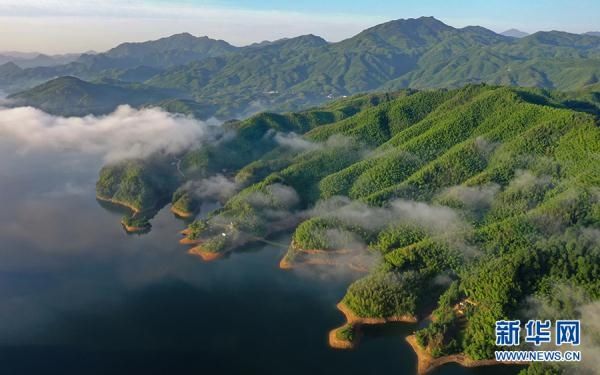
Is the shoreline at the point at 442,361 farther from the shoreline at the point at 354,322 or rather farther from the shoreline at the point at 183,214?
the shoreline at the point at 183,214

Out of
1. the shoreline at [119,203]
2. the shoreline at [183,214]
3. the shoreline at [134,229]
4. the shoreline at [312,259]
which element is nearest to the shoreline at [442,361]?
the shoreline at [312,259]

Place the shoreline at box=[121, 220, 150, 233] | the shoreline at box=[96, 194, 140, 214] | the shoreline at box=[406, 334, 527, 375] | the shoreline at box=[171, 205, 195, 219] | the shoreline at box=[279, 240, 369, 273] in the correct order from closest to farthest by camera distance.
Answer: the shoreline at box=[406, 334, 527, 375], the shoreline at box=[279, 240, 369, 273], the shoreline at box=[121, 220, 150, 233], the shoreline at box=[171, 205, 195, 219], the shoreline at box=[96, 194, 140, 214]

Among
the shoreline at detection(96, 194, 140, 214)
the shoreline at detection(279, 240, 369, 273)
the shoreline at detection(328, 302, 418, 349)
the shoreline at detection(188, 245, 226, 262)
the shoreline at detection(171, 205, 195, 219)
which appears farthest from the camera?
the shoreline at detection(96, 194, 140, 214)

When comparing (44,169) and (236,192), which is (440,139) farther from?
(44,169)

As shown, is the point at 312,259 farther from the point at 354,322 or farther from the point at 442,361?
the point at 442,361

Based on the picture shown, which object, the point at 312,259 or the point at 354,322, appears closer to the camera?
the point at 354,322

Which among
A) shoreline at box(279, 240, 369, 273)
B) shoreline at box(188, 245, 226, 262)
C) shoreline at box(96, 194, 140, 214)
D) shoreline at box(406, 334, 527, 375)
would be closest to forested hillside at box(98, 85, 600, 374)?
shoreline at box(279, 240, 369, 273)

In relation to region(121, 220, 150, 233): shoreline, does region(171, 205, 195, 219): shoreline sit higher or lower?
higher

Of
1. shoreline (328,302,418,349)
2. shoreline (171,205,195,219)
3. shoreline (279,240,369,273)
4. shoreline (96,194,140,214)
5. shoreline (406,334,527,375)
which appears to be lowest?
shoreline (406,334,527,375)

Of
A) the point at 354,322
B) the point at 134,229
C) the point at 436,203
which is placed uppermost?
the point at 436,203

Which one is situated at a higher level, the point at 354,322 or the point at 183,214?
the point at 183,214

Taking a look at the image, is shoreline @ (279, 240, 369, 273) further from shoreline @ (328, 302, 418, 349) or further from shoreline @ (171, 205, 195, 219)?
shoreline @ (171, 205, 195, 219)

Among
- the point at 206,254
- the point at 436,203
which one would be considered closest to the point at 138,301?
the point at 206,254
